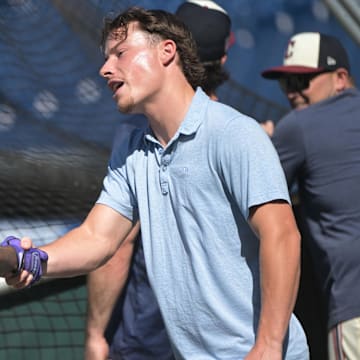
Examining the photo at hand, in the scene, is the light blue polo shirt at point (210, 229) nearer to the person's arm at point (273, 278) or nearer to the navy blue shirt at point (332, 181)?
the person's arm at point (273, 278)

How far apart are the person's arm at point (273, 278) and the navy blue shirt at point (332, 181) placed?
87 centimetres

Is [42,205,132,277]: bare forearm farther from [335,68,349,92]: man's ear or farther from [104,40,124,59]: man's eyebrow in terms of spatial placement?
[335,68,349,92]: man's ear

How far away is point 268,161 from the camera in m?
2.52

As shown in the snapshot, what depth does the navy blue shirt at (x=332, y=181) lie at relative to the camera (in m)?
3.34

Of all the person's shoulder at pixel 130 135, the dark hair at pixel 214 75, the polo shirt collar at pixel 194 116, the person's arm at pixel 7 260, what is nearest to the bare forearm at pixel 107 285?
the person's shoulder at pixel 130 135

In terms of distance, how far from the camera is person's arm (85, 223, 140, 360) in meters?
3.26

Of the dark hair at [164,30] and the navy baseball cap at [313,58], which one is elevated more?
the dark hair at [164,30]

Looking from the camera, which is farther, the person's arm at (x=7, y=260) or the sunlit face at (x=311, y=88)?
the sunlit face at (x=311, y=88)

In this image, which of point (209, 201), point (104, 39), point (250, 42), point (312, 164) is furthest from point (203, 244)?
point (250, 42)

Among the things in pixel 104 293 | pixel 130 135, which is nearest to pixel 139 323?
pixel 104 293

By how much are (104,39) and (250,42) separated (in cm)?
318

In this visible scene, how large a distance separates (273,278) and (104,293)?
0.93 m

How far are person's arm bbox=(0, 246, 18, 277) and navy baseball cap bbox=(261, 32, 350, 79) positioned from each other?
155 centimetres

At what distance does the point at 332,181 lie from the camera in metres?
3.37
